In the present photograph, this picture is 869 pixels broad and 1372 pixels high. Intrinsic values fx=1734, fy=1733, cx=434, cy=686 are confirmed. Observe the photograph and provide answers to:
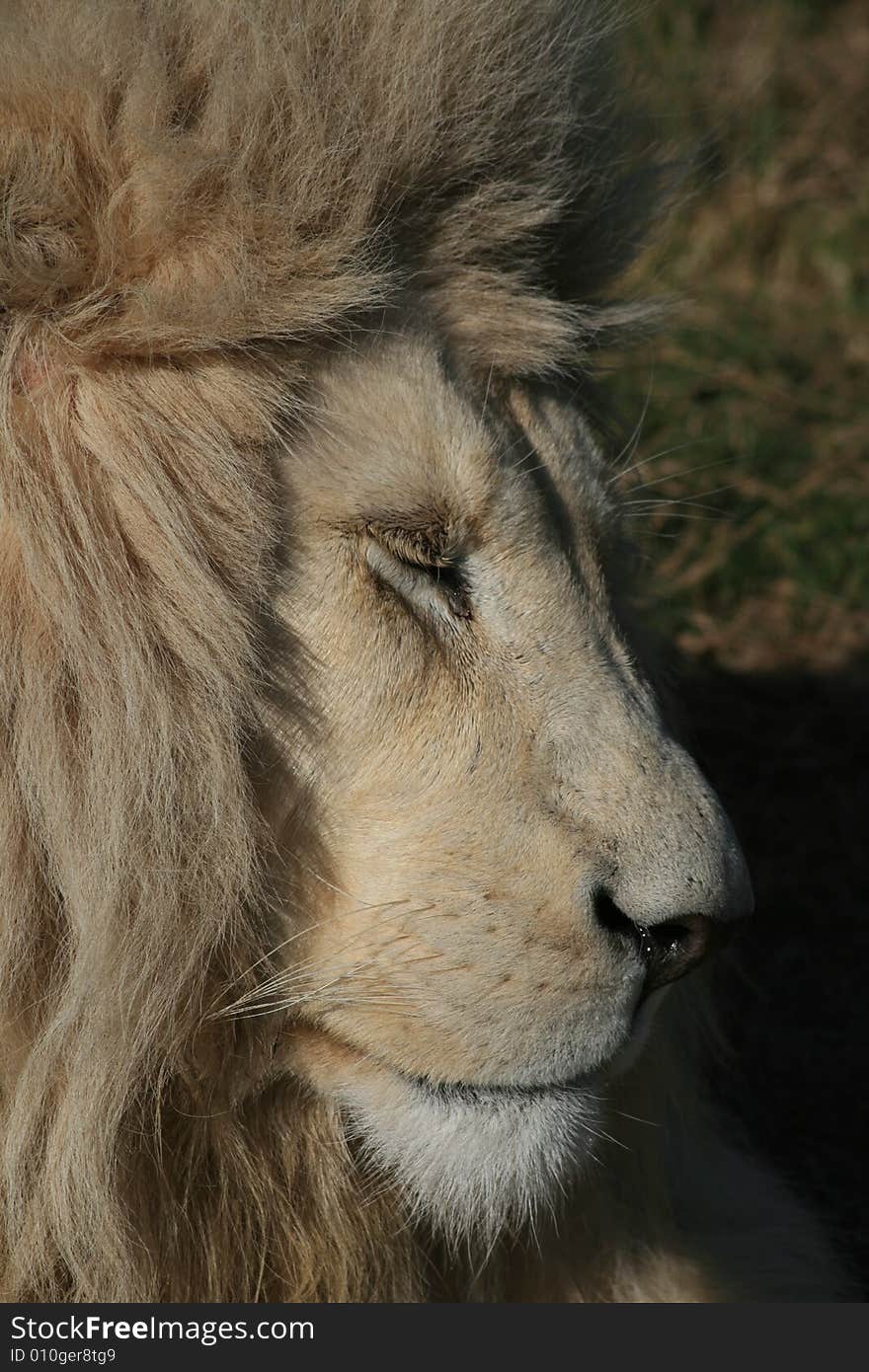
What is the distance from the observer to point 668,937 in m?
1.72

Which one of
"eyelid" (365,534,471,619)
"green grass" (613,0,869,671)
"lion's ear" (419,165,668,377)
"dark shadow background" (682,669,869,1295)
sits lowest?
"dark shadow background" (682,669,869,1295)

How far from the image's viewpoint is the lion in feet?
5.39

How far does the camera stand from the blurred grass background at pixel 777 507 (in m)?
2.99

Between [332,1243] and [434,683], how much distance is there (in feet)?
2.20

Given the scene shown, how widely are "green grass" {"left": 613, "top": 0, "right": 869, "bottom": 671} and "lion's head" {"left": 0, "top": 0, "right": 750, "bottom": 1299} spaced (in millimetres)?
832

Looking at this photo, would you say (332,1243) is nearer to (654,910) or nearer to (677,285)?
(654,910)

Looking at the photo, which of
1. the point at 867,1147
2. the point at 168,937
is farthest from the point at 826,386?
the point at 168,937

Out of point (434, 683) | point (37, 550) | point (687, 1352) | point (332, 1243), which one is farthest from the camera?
point (687, 1352)

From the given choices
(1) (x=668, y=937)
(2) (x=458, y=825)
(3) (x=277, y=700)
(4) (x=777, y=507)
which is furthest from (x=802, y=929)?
(3) (x=277, y=700)

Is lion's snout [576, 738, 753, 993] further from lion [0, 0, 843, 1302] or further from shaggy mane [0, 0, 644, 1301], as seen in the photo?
shaggy mane [0, 0, 644, 1301]

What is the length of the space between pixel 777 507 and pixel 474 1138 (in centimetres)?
278

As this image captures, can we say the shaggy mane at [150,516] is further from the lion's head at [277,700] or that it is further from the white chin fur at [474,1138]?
the white chin fur at [474,1138]

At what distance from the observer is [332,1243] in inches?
76.5

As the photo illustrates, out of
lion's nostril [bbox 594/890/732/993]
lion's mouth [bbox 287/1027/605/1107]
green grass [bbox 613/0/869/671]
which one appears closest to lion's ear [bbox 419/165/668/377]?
green grass [bbox 613/0/869/671]
